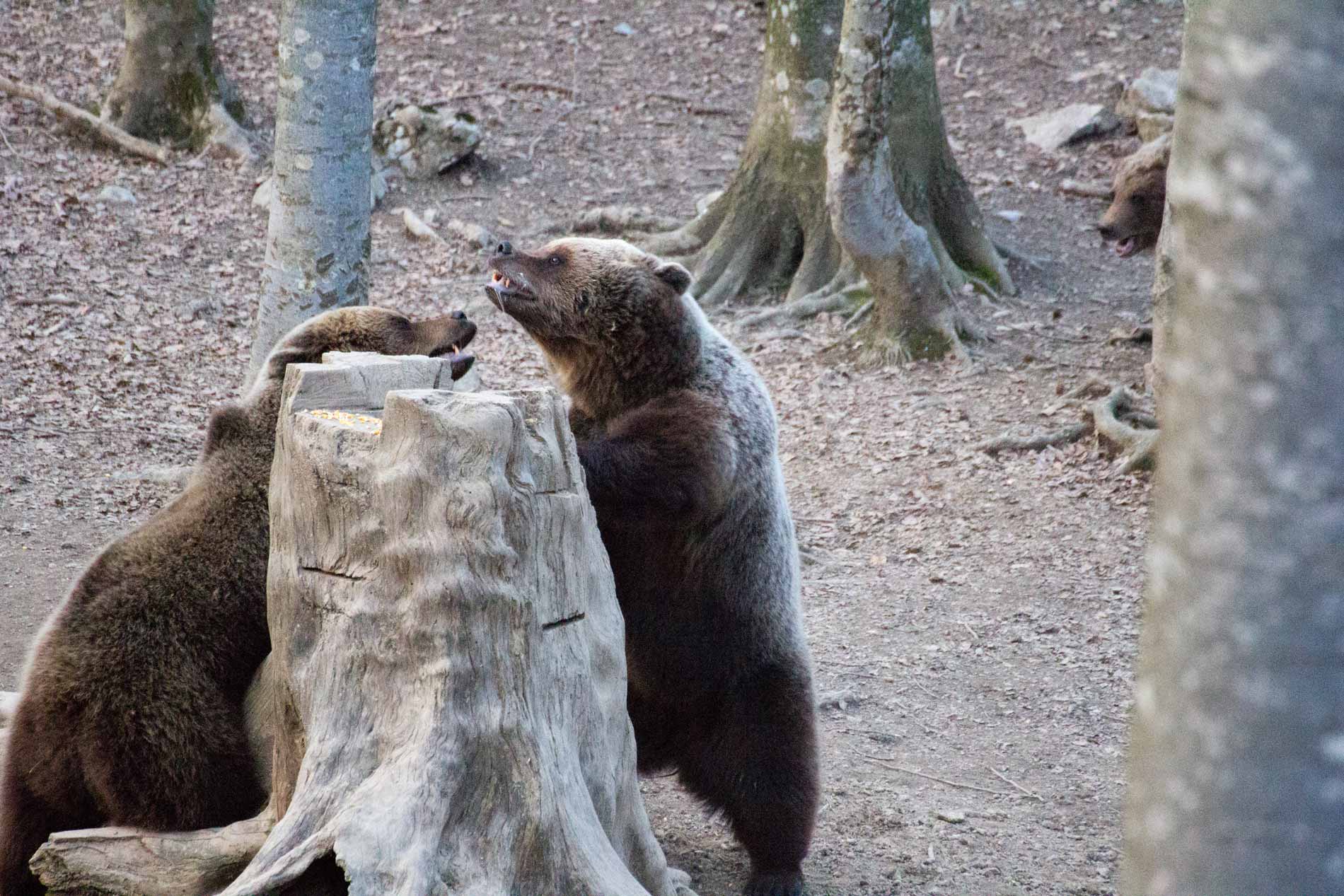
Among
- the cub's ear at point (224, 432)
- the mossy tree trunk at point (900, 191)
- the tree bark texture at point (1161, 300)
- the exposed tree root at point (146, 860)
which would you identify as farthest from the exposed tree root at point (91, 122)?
the exposed tree root at point (146, 860)

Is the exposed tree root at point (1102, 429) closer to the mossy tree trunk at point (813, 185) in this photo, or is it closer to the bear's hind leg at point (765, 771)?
the mossy tree trunk at point (813, 185)

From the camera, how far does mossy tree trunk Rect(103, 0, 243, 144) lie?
13.1 meters

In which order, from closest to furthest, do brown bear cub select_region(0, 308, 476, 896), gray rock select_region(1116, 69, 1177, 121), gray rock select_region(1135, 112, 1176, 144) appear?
brown bear cub select_region(0, 308, 476, 896) < gray rock select_region(1135, 112, 1176, 144) < gray rock select_region(1116, 69, 1177, 121)

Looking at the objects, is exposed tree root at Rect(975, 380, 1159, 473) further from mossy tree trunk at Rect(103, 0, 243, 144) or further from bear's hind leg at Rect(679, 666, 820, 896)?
mossy tree trunk at Rect(103, 0, 243, 144)

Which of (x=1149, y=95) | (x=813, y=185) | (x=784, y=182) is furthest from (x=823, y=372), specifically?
(x=1149, y=95)

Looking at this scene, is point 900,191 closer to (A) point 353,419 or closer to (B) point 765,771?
(B) point 765,771

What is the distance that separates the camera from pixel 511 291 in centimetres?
537

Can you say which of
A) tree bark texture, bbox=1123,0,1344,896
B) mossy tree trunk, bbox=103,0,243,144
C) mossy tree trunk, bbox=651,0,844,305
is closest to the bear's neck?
tree bark texture, bbox=1123,0,1344,896

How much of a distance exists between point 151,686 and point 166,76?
1103 centimetres

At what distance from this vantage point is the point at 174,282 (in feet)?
35.8

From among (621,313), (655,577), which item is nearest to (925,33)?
(621,313)

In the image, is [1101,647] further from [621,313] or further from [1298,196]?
[1298,196]

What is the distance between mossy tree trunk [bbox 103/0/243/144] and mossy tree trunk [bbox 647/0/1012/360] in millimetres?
5666

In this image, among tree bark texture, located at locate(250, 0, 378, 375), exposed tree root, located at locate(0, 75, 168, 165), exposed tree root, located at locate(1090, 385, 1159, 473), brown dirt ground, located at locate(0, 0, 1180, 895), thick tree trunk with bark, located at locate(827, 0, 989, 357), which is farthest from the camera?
exposed tree root, located at locate(0, 75, 168, 165)
